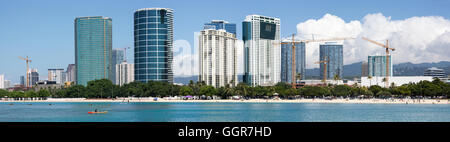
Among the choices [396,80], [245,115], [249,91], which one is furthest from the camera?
[396,80]

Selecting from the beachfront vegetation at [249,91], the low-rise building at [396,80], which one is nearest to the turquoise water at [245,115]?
the beachfront vegetation at [249,91]

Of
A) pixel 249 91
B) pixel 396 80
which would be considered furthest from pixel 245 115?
pixel 396 80

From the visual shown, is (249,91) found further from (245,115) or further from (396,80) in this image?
(245,115)

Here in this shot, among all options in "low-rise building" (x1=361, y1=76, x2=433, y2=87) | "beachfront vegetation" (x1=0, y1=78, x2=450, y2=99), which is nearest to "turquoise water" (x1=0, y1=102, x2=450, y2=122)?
"beachfront vegetation" (x1=0, y1=78, x2=450, y2=99)

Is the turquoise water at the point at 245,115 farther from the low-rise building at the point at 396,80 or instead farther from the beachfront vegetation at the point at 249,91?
the low-rise building at the point at 396,80

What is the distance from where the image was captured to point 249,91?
509ft

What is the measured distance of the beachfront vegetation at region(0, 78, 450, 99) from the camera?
137625 millimetres

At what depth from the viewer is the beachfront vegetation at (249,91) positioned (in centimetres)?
13762

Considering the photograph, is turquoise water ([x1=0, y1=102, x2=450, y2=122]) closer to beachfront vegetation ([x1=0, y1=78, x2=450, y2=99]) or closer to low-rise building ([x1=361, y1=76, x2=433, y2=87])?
beachfront vegetation ([x1=0, y1=78, x2=450, y2=99])

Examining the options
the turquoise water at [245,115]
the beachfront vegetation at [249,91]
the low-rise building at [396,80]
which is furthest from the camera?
the low-rise building at [396,80]

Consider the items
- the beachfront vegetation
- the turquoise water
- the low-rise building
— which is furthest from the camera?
the low-rise building

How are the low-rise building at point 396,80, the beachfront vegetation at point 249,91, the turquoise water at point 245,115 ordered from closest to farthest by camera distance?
the turquoise water at point 245,115 → the beachfront vegetation at point 249,91 → the low-rise building at point 396,80
